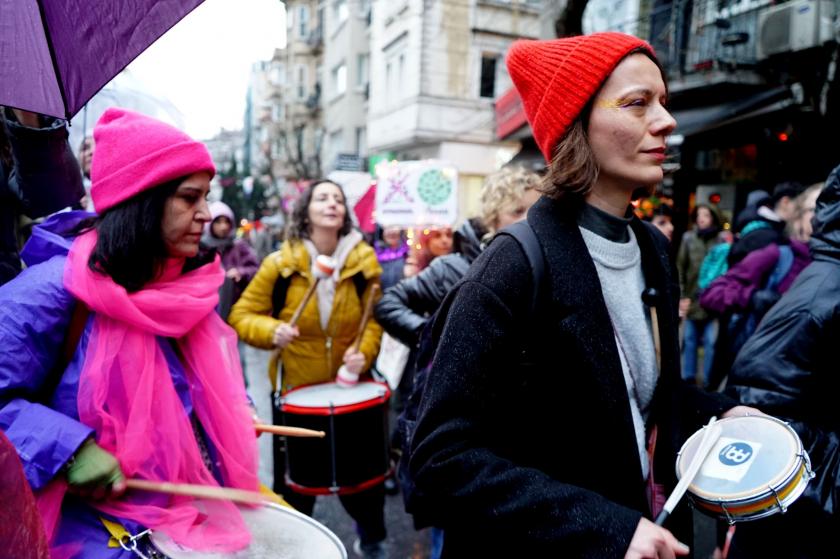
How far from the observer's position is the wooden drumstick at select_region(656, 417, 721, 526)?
1.27 meters

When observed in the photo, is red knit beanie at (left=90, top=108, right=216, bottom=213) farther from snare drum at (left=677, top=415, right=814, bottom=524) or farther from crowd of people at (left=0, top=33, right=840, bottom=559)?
snare drum at (left=677, top=415, right=814, bottom=524)

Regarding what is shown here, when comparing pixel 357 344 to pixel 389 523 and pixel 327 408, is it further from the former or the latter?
pixel 389 523

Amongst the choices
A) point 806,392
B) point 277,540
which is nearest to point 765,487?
point 806,392

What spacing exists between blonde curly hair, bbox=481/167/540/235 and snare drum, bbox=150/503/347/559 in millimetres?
1776

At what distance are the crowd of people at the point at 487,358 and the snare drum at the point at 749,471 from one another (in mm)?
103

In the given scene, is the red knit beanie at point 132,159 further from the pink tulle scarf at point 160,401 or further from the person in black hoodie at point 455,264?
the person in black hoodie at point 455,264

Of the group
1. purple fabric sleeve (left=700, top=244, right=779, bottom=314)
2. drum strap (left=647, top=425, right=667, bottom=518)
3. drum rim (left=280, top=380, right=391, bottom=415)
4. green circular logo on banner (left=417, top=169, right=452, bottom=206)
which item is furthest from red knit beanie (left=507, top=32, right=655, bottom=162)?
green circular logo on banner (left=417, top=169, right=452, bottom=206)

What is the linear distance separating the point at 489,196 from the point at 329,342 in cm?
138

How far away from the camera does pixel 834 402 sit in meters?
2.00

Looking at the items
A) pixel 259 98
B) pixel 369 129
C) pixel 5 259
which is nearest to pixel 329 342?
pixel 5 259

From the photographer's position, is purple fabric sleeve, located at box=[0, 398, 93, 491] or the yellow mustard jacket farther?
the yellow mustard jacket

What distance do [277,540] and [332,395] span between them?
5.71 ft

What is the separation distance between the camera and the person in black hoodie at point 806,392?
1.92 metres

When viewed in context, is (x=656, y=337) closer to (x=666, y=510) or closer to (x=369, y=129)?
(x=666, y=510)
